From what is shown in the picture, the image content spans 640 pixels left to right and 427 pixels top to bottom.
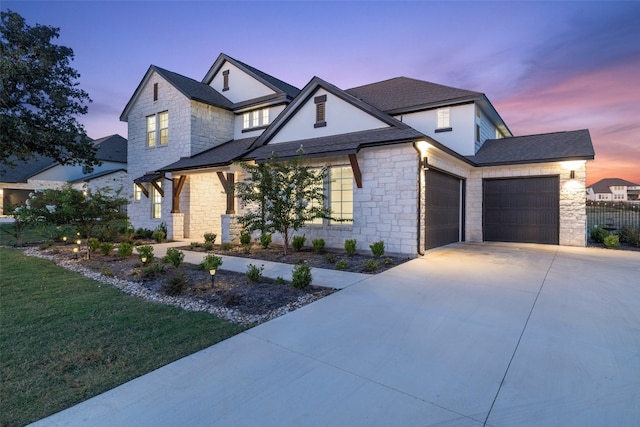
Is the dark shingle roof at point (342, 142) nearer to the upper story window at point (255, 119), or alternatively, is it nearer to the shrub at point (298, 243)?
the shrub at point (298, 243)

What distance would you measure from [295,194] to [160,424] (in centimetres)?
745

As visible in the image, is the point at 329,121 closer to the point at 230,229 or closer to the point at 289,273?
the point at 230,229

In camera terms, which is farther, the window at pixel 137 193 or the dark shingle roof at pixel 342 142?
the window at pixel 137 193

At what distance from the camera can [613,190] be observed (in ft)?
195

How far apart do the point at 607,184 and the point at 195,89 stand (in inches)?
3169

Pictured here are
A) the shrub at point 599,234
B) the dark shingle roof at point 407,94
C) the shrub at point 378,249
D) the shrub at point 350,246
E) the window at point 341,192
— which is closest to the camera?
the shrub at point 378,249

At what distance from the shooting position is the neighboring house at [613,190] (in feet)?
189

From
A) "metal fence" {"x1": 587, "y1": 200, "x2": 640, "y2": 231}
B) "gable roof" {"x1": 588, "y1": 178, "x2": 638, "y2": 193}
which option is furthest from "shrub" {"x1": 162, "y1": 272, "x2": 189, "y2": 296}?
"gable roof" {"x1": 588, "y1": 178, "x2": 638, "y2": 193}

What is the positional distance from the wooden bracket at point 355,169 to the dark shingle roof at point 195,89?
970 centimetres

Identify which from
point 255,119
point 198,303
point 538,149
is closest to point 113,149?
point 255,119

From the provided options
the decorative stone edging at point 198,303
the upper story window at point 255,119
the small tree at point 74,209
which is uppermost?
the upper story window at point 255,119

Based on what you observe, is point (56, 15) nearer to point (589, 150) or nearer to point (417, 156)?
point (417, 156)

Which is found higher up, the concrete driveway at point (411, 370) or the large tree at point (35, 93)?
the large tree at point (35, 93)

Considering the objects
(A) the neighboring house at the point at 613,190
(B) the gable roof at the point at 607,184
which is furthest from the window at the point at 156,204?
(B) the gable roof at the point at 607,184
